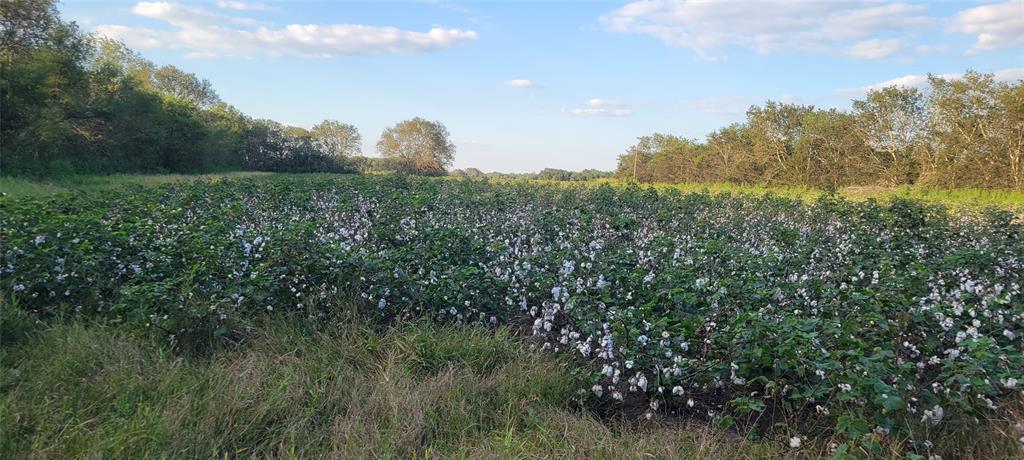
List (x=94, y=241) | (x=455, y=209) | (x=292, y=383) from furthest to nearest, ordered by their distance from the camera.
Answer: (x=455, y=209) < (x=94, y=241) < (x=292, y=383)

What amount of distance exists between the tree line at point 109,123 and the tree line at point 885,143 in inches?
976

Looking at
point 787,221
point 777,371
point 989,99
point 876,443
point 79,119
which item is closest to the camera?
point 876,443

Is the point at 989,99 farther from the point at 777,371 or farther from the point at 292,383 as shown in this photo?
the point at 292,383

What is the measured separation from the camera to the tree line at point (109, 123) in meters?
17.7

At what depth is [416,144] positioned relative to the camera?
182 ft

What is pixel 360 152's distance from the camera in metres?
61.8

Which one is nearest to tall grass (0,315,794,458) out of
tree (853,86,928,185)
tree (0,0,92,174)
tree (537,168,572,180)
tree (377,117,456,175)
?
tree (0,0,92,174)

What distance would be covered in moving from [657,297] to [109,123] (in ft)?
97.8

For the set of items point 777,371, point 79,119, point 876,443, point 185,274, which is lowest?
point 876,443

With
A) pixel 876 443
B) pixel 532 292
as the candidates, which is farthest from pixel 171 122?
pixel 876 443

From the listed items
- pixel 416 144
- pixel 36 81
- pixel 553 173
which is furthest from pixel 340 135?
pixel 36 81

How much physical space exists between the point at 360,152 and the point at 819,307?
6170cm

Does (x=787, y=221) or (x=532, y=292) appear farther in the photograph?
(x=787, y=221)

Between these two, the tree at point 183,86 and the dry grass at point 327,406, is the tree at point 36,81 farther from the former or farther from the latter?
the tree at point 183,86
